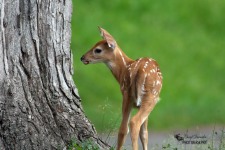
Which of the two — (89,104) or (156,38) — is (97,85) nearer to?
(89,104)

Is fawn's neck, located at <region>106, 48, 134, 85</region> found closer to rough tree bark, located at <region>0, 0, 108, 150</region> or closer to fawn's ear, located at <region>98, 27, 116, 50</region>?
fawn's ear, located at <region>98, 27, 116, 50</region>

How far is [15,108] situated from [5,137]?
1.08 feet

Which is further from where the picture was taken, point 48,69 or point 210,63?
point 210,63

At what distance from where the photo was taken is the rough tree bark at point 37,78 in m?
11.5

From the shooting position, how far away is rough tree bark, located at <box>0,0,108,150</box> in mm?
11523

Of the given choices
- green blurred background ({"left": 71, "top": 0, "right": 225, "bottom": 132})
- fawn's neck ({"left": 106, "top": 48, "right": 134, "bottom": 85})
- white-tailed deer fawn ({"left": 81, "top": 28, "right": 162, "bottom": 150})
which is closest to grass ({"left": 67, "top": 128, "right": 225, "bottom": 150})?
white-tailed deer fawn ({"left": 81, "top": 28, "right": 162, "bottom": 150})

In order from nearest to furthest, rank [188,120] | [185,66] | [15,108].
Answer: [15,108]
[188,120]
[185,66]

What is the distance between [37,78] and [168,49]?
10009 millimetres

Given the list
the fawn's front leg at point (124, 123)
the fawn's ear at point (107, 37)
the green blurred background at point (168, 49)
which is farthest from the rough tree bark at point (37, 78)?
the green blurred background at point (168, 49)

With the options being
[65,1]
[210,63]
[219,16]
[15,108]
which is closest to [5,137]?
[15,108]

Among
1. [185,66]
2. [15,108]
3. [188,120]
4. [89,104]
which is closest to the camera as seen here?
[15,108]

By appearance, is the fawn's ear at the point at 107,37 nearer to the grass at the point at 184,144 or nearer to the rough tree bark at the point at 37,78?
the rough tree bark at the point at 37,78

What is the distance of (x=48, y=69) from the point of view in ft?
38.5

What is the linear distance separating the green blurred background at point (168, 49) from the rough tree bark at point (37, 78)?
17.5 feet
